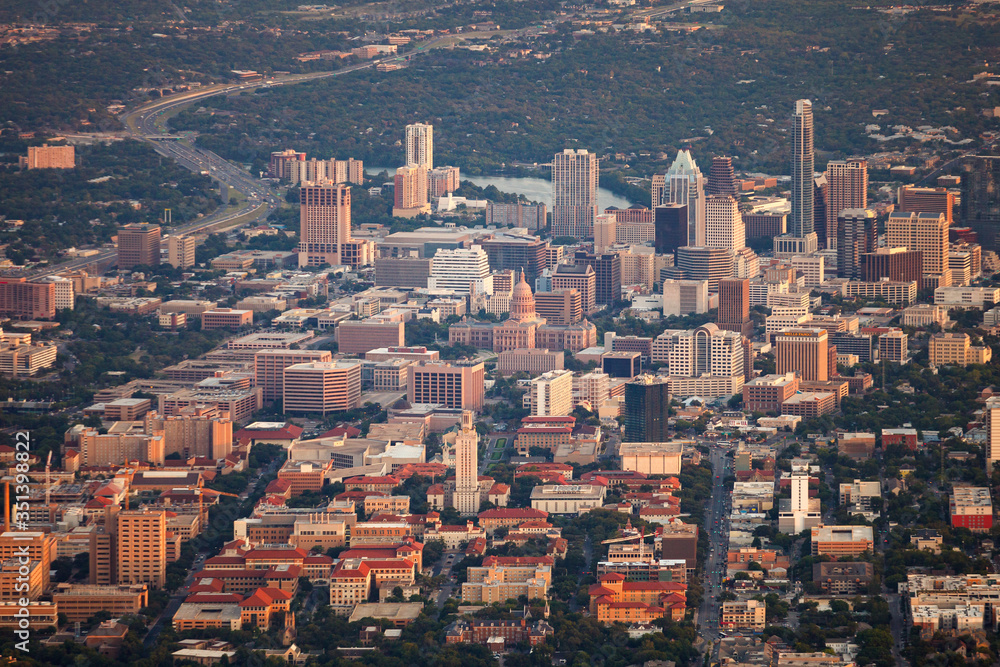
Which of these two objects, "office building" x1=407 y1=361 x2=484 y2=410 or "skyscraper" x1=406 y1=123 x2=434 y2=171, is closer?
"office building" x1=407 y1=361 x2=484 y2=410

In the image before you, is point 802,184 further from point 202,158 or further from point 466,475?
point 466,475

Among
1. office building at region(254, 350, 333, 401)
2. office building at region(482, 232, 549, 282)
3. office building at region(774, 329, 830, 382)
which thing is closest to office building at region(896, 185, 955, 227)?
office building at region(482, 232, 549, 282)

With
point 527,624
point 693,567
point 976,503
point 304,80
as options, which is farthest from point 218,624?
point 304,80

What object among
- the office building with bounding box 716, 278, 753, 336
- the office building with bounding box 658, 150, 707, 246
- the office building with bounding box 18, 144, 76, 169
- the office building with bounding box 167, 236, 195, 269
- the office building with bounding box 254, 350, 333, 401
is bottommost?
the office building with bounding box 254, 350, 333, 401

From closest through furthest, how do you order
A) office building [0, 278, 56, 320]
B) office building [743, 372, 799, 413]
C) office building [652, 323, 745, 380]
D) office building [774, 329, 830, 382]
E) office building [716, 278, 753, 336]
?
office building [743, 372, 799, 413], office building [774, 329, 830, 382], office building [652, 323, 745, 380], office building [716, 278, 753, 336], office building [0, 278, 56, 320]

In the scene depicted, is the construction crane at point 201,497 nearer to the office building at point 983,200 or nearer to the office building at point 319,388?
the office building at point 319,388

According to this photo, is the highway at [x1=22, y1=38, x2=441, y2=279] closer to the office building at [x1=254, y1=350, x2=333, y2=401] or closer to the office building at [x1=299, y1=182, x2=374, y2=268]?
the office building at [x1=299, y1=182, x2=374, y2=268]

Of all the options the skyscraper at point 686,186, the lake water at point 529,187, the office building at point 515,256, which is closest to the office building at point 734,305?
the office building at point 515,256

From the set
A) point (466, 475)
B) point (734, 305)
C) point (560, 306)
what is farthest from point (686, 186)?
point (466, 475)
